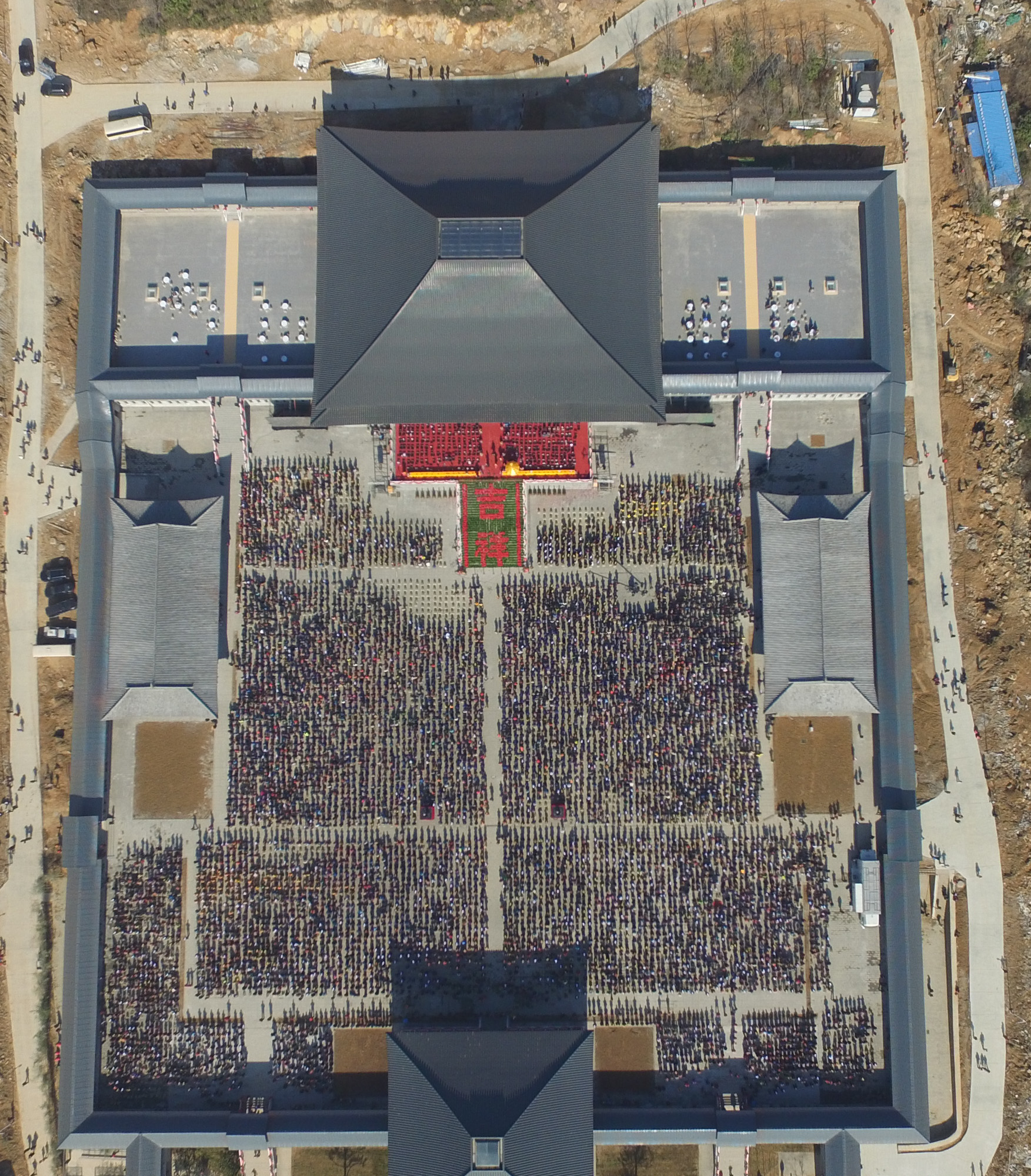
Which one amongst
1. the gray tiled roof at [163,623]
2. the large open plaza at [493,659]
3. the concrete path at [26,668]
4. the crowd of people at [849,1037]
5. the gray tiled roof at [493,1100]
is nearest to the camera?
the gray tiled roof at [493,1100]

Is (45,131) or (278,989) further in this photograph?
(45,131)

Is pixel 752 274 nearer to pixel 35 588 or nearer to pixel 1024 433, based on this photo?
pixel 1024 433

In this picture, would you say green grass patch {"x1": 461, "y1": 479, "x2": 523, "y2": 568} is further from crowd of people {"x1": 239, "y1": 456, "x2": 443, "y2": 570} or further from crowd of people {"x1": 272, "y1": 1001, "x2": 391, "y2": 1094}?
crowd of people {"x1": 272, "y1": 1001, "x2": 391, "y2": 1094}

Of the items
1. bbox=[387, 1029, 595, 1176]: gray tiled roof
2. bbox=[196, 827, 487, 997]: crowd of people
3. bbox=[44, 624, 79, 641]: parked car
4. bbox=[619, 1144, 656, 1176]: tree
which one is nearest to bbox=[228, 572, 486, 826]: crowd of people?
bbox=[196, 827, 487, 997]: crowd of people

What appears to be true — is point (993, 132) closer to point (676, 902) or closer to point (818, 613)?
point (818, 613)

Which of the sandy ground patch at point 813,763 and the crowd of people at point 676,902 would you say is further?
the sandy ground patch at point 813,763

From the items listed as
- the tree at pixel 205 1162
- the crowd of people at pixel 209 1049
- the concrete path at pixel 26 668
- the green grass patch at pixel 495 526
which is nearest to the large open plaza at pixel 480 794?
the crowd of people at pixel 209 1049

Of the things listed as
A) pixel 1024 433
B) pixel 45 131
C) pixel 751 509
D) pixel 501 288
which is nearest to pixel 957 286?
pixel 1024 433

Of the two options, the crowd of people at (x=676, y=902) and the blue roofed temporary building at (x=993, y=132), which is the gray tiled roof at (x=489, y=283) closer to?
the blue roofed temporary building at (x=993, y=132)
